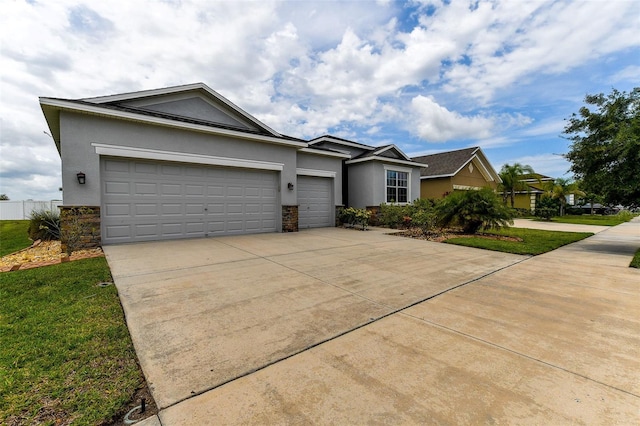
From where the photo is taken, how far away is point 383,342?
287 centimetres

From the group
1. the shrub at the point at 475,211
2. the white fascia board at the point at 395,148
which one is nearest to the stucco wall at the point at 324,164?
the white fascia board at the point at 395,148

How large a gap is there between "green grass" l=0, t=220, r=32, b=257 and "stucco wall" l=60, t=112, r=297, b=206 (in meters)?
3.99

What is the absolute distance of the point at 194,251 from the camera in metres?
7.39

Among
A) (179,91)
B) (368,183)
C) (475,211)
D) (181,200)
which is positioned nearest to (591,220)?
(475,211)

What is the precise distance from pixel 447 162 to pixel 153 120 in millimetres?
20985

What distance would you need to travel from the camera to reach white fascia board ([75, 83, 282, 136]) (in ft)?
28.7

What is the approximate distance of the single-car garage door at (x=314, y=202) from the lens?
1343 centimetres

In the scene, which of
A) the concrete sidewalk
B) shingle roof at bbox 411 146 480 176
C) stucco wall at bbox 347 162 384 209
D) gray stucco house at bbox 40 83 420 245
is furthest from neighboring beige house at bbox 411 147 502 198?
gray stucco house at bbox 40 83 420 245

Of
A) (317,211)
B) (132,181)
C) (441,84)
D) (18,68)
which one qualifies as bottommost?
(317,211)

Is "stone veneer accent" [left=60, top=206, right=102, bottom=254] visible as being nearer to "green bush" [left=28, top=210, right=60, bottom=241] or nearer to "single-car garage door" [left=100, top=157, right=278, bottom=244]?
"single-car garage door" [left=100, top=157, right=278, bottom=244]

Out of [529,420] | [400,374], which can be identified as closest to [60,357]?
[400,374]

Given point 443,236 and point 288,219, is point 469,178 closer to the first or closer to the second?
point 443,236

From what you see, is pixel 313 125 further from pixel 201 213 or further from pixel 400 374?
pixel 400 374

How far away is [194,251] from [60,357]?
5011 mm
